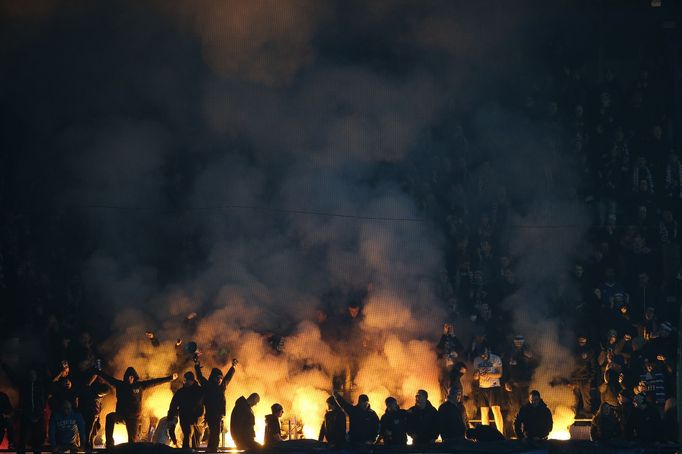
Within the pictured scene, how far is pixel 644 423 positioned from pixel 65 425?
5.95 meters

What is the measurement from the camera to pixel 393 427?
35.7 feet

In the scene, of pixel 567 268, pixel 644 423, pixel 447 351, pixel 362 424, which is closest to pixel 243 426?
pixel 362 424

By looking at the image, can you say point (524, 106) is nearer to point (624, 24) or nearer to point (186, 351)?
point (624, 24)

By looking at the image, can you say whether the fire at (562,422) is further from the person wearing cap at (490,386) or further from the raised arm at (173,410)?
the raised arm at (173,410)

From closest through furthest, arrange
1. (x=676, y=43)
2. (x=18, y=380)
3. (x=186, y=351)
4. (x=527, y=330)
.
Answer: (x=18, y=380)
(x=186, y=351)
(x=527, y=330)
(x=676, y=43)

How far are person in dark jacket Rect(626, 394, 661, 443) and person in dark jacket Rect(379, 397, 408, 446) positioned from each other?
2.33 m

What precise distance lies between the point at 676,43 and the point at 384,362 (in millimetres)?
6762

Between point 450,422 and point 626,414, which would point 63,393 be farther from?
point 626,414

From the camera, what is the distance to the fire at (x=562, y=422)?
1341 cm

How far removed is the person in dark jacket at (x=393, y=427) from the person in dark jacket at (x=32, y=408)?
3.53 metres

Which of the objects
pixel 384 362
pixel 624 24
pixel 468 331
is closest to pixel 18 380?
pixel 384 362

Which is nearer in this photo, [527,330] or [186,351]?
[186,351]

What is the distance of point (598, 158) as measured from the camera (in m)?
15.5

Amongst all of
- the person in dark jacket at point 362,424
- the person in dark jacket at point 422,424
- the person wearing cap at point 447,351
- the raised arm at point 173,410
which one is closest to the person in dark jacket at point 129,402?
the raised arm at point 173,410
